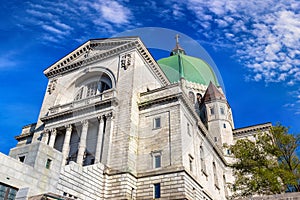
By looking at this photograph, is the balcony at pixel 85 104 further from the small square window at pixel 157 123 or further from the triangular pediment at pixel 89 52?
the triangular pediment at pixel 89 52

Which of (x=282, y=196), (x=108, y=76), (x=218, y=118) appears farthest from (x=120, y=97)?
(x=218, y=118)

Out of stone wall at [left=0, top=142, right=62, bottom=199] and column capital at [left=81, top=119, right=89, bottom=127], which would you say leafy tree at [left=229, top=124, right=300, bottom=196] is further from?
stone wall at [left=0, top=142, right=62, bottom=199]

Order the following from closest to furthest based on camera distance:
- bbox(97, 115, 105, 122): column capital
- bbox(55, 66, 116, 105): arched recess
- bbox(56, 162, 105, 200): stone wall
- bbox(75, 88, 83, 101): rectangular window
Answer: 1. bbox(56, 162, 105, 200): stone wall
2. bbox(97, 115, 105, 122): column capital
3. bbox(55, 66, 116, 105): arched recess
4. bbox(75, 88, 83, 101): rectangular window

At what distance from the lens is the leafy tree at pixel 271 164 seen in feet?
76.8

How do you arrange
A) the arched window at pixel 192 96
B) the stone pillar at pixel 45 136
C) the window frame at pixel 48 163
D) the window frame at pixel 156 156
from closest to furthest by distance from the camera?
the window frame at pixel 48 163, the window frame at pixel 156 156, the stone pillar at pixel 45 136, the arched window at pixel 192 96

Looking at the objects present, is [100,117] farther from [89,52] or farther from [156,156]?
[89,52]

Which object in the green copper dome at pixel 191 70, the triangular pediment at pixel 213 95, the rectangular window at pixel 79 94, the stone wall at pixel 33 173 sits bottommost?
the stone wall at pixel 33 173

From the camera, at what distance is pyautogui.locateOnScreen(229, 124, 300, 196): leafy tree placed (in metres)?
→ 23.4

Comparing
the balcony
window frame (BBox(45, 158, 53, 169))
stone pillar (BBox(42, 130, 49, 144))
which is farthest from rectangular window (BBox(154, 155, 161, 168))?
stone pillar (BBox(42, 130, 49, 144))

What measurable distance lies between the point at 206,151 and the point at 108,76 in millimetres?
15539

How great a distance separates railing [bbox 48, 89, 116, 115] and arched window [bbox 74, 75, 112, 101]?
277 centimetres

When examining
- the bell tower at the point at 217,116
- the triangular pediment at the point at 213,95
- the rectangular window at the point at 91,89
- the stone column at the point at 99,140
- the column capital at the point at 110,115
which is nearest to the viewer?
the stone column at the point at 99,140

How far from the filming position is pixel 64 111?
105 feet

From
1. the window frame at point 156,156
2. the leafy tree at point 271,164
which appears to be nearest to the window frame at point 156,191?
the window frame at point 156,156
